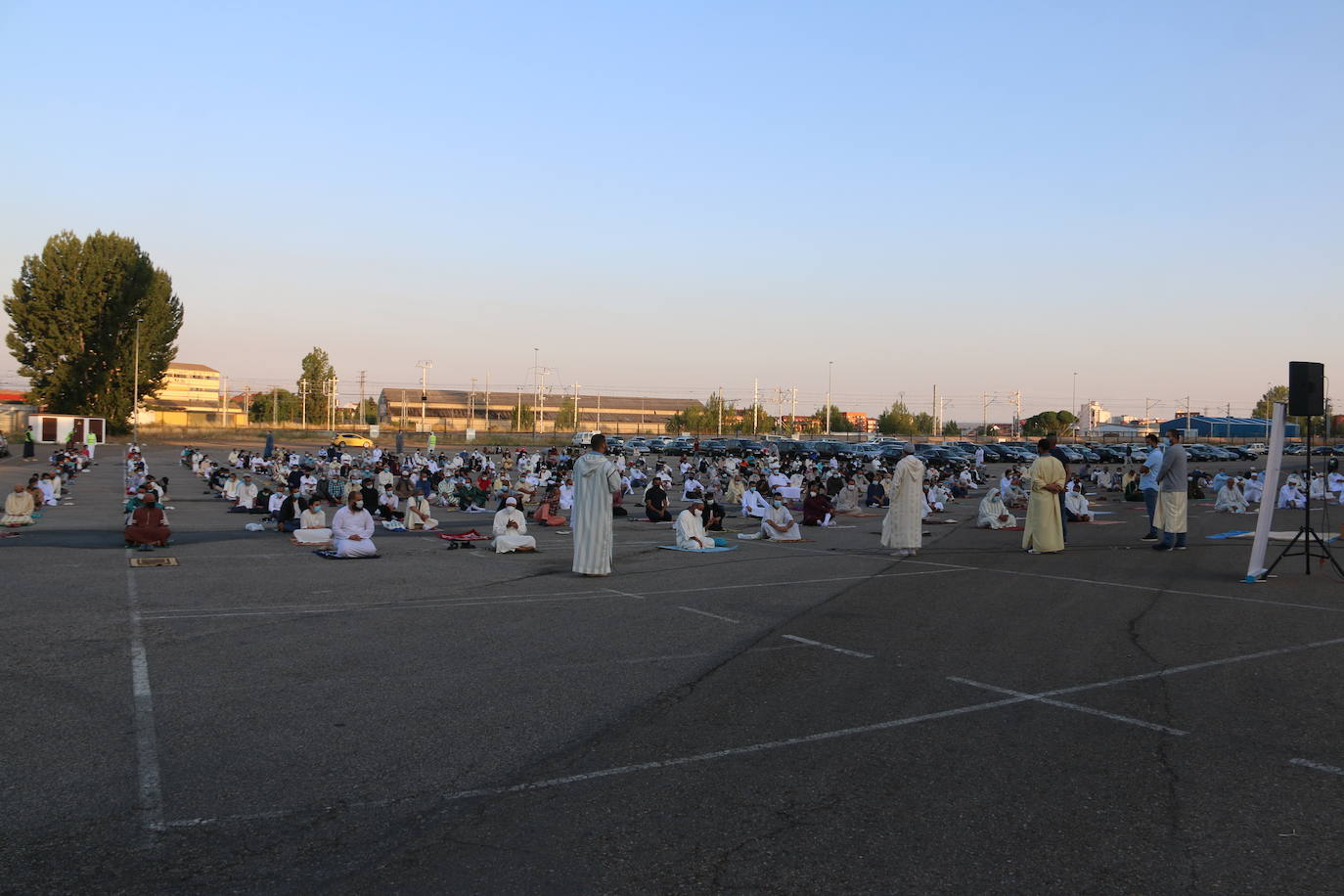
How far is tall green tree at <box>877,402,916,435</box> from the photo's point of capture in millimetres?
140750

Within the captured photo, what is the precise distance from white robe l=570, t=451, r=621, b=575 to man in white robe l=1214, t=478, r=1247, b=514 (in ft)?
70.6

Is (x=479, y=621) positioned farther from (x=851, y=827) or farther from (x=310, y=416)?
(x=310, y=416)

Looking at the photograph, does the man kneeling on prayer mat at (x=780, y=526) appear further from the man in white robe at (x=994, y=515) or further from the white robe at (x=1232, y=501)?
the white robe at (x=1232, y=501)

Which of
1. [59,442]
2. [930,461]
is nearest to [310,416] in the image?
[59,442]

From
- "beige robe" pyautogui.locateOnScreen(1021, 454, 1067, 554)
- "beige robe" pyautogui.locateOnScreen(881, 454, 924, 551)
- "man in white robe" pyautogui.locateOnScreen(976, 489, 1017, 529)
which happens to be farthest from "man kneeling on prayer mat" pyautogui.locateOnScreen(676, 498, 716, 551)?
"man in white robe" pyautogui.locateOnScreen(976, 489, 1017, 529)

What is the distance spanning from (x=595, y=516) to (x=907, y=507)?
5.26m

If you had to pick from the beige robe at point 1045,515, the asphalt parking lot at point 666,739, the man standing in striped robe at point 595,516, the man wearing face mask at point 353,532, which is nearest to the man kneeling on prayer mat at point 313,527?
the man wearing face mask at point 353,532

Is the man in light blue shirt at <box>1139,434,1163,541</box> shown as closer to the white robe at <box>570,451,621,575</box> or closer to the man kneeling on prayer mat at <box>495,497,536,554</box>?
the white robe at <box>570,451,621,575</box>

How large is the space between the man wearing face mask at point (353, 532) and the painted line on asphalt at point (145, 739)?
541 cm

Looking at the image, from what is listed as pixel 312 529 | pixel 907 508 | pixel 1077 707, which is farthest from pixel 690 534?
pixel 1077 707

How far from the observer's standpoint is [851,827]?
458cm

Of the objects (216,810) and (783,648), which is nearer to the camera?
(216,810)

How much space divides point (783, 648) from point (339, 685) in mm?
3455

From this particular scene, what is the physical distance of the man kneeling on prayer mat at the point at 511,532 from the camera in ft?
52.1
